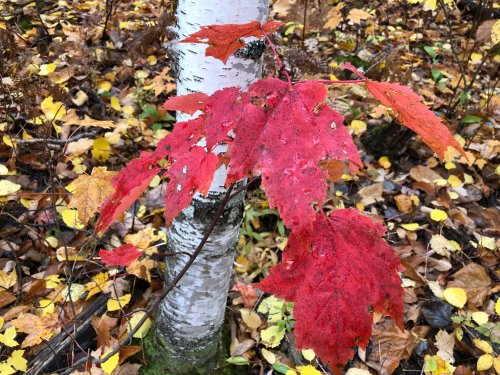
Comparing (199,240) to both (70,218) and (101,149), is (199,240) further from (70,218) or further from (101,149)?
(101,149)

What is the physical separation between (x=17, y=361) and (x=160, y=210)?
2.85ft

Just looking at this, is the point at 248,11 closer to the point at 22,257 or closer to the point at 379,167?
the point at 22,257

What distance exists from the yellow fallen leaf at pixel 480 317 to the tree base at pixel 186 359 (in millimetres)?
973

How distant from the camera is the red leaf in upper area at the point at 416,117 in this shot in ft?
2.17

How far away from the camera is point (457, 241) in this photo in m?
1.97

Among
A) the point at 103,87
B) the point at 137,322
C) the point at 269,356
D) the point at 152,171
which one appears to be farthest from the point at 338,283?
the point at 103,87

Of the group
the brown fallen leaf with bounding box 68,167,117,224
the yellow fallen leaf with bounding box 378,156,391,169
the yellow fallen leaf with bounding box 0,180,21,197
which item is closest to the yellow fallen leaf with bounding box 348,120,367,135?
the yellow fallen leaf with bounding box 378,156,391,169

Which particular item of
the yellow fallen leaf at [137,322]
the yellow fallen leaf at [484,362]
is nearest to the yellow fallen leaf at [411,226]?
the yellow fallen leaf at [484,362]

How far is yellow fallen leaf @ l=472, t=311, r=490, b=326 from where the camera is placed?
161 centimetres

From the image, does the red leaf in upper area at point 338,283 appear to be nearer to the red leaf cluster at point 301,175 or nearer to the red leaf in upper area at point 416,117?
the red leaf cluster at point 301,175

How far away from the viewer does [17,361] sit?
1.42 m

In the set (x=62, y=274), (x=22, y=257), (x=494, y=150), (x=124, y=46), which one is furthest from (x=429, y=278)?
(x=124, y=46)

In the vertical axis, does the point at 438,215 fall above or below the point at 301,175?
below

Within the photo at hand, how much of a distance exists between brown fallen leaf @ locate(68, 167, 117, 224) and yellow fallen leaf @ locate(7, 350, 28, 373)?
54 cm
